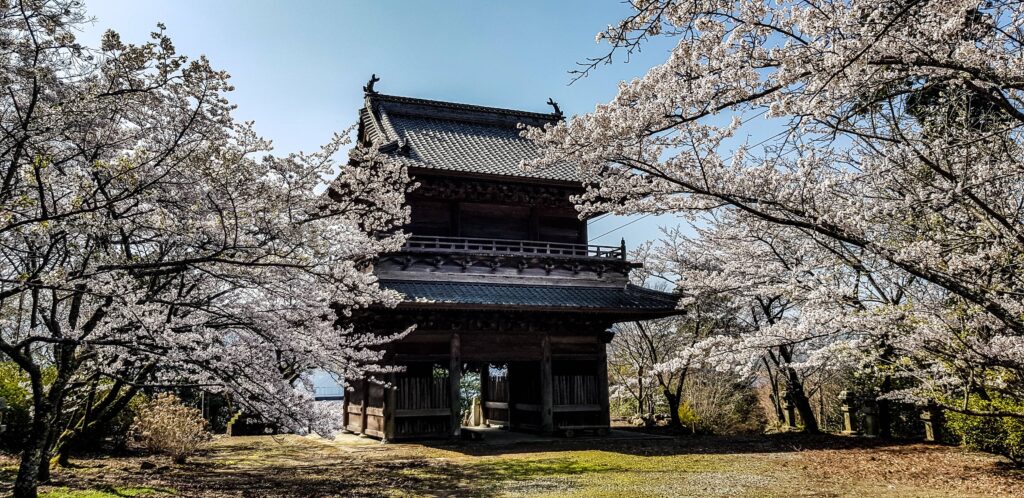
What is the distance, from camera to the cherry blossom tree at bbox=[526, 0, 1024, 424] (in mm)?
3939

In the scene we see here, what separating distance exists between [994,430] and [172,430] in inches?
519

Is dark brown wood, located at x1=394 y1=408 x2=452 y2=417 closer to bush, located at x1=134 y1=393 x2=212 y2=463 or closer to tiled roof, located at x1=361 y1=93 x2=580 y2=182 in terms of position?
bush, located at x1=134 y1=393 x2=212 y2=463

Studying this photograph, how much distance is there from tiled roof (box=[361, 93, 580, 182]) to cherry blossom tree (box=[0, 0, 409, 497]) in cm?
639

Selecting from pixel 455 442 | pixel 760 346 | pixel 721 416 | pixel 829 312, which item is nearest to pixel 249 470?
pixel 455 442

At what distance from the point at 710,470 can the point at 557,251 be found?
7.56m

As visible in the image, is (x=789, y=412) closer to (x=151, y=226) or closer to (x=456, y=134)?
(x=456, y=134)

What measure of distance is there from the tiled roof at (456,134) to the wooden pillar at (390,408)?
4985 mm

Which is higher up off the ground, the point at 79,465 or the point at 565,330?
the point at 565,330

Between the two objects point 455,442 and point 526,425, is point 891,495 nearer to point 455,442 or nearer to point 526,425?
point 455,442

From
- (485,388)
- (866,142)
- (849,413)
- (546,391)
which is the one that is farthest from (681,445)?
(866,142)

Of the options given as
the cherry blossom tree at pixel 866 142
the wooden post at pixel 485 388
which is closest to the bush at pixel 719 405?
the wooden post at pixel 485 388

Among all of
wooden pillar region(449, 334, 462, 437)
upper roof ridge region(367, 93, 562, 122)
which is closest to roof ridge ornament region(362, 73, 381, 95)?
upper roof ridge region(367, 93, 562, 122)

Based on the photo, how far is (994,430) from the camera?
9.68 m

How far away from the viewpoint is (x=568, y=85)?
4.22 m
